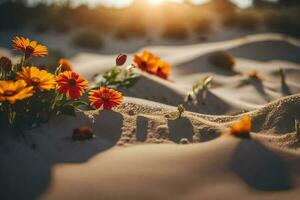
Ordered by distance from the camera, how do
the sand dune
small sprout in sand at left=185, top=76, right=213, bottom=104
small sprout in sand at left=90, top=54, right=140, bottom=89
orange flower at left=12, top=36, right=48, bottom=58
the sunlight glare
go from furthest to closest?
the sunlight glare
small sprout in sand at left=185, top=76, right=213, bottom=104
small sprout in sand at left=90, top=54, right=140, bottom=89
orange flower at left=12, top=36, right=48, bottom=58
the sand dune

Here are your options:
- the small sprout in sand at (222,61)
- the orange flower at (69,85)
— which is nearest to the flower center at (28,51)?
the orange flower at (69,85)

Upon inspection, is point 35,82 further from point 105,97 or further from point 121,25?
point 121,25

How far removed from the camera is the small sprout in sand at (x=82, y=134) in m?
3.05

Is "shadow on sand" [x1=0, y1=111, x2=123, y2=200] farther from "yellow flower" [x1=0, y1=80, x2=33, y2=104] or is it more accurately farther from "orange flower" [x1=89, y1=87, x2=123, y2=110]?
"yellow flower" [x1=0, y1=80, x2=33, y2=104]

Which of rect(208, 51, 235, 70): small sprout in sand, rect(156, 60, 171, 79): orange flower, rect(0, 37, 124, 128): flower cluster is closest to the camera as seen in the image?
rect(0, 37, 124, 128): flower cluster

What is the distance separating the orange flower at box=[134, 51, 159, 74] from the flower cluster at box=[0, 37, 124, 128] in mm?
1465

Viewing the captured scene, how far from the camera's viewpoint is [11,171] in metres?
2.66

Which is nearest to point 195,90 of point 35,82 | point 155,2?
point 35,82

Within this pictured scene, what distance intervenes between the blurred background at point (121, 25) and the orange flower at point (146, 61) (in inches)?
217

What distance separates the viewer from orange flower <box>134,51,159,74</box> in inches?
197

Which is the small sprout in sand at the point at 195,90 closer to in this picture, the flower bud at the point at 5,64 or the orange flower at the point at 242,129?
the orange flower at the point at 242,129

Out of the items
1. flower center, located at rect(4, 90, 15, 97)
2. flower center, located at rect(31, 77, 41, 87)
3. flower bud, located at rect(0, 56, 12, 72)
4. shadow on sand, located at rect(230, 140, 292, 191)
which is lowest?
shadow on sand, located at rect(230, 140, 292, 191)

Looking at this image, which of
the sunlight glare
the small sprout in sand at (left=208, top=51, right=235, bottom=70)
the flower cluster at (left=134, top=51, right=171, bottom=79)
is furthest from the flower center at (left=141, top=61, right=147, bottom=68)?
the sunlight glare

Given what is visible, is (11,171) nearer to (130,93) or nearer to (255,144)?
(255,144)
